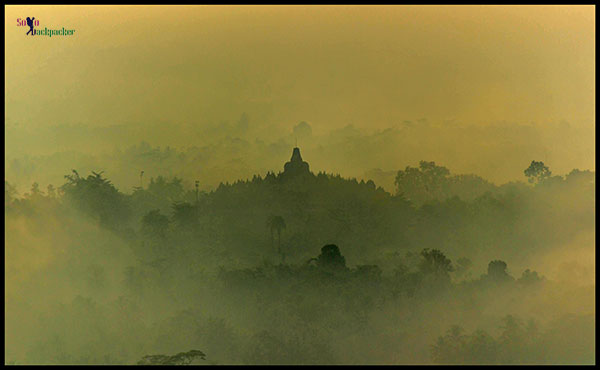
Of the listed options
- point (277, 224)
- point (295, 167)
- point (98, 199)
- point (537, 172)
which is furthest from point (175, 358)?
point (537, 172)

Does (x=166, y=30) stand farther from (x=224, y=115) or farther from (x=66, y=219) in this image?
(x=66, y=219)

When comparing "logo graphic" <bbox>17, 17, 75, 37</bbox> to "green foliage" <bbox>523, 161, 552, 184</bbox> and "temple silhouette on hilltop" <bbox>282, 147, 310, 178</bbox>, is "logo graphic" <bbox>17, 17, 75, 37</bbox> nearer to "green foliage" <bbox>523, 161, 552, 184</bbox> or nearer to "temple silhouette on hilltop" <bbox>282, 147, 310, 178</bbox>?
"temple silhouette on hilltop" <bbox>282, 147, 310, 178</bbox>

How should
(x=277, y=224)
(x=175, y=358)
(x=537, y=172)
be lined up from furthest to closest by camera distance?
(x=537, y=172) < (x=277, y=224) < (x=175, y=358)

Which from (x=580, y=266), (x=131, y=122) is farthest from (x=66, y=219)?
(x=580, y=266)

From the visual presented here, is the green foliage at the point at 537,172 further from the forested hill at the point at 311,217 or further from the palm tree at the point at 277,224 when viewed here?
the palm tree at the point at 277,224

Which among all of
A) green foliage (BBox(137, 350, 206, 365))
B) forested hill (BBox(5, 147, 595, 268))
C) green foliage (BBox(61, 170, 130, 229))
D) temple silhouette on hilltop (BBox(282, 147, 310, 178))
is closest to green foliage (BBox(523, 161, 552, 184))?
forested hill (BBox(5, 147, 595, 268))

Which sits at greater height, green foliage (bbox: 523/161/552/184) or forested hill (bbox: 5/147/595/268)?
green foliage (bbox: 523/161/552/184)

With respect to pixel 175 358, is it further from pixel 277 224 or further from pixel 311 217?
pixel 311 217

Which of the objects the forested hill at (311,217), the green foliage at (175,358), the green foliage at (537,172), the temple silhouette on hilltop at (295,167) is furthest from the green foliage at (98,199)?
the green foliage at (537,172)
